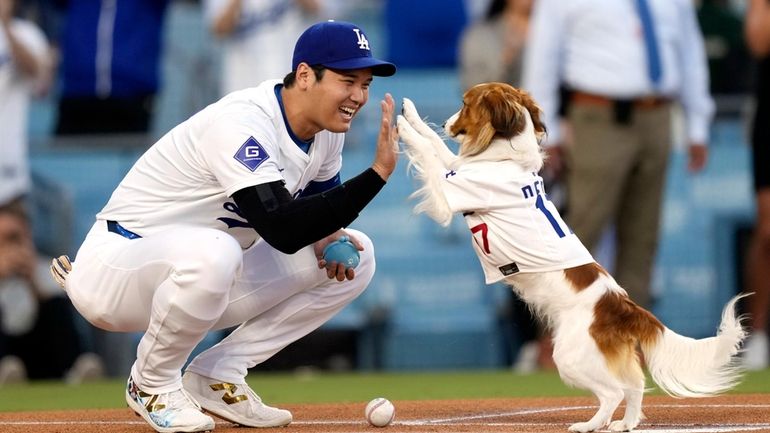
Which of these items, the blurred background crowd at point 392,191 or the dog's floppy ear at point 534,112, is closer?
the dog's floppy ear at point 534,112

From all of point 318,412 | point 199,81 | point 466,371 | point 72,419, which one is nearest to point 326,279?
point 318,412

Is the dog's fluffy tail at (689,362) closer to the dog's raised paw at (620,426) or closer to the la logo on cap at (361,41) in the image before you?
the dog's raised paw at (620,426)

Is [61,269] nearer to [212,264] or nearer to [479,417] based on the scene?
[212,264]

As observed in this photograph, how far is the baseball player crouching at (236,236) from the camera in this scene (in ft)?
19.2

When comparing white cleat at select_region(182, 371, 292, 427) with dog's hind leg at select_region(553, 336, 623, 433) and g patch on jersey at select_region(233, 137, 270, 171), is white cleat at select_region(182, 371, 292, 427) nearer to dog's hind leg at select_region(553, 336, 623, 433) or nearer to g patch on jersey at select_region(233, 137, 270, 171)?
g patch on jersey at select_region(233, 137, 270, 171)

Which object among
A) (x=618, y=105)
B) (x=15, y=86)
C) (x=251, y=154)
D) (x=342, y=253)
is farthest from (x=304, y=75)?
(x=15, y=86)

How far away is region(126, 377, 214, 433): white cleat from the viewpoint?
19.4 ft

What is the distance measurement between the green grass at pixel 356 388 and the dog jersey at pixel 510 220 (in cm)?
189

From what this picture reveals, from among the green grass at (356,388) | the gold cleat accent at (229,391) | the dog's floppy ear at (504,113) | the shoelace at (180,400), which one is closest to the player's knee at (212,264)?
the shoelace at (180,400)

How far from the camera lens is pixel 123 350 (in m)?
10.6

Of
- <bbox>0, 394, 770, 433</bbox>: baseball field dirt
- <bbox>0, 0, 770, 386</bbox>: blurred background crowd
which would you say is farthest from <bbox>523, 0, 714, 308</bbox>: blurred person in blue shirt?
<bbox>0, 394, 770, 433</bbox>: baseball field dirt

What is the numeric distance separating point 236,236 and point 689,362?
1954 mm

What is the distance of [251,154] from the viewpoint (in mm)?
5848

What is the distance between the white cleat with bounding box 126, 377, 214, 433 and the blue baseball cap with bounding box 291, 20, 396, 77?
1.45 m
